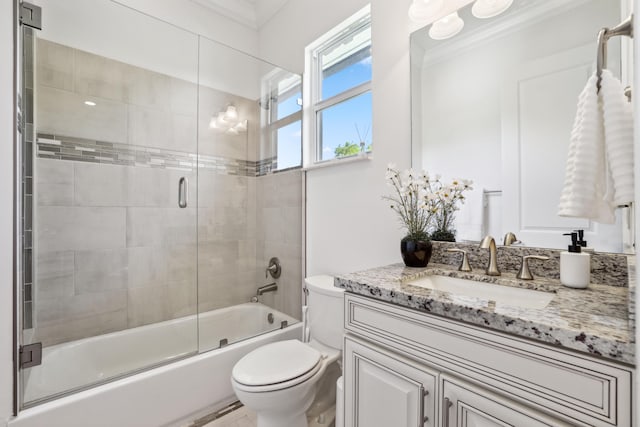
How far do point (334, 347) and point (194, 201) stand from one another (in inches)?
55.0

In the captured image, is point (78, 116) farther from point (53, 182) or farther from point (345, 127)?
point (345, 127)

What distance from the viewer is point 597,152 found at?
705 mm

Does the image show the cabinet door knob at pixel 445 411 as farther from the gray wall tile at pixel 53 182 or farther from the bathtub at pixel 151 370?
the gray wall tile at pixel 53 182

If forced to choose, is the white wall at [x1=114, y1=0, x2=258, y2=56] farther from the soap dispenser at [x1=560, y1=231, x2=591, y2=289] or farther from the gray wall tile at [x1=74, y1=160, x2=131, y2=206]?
the soap dispenser at [x1=560, y1=231, x2=591, y2=289]

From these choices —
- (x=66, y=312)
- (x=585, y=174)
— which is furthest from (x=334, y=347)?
(x=66, y=312)

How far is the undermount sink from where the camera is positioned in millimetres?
905

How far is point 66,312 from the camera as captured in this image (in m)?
1.66

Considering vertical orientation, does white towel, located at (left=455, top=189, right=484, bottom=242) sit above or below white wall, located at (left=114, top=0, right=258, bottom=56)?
below

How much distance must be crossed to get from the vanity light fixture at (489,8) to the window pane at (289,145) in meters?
1.26

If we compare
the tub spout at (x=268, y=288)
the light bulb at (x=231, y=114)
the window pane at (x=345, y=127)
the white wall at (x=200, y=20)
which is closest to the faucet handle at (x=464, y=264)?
the window pane at (x=345, y=127)

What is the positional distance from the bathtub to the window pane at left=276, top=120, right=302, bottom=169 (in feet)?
3.70

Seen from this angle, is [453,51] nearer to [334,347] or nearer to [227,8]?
[334,347]

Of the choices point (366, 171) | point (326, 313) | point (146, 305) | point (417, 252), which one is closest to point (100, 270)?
point (146, 305)

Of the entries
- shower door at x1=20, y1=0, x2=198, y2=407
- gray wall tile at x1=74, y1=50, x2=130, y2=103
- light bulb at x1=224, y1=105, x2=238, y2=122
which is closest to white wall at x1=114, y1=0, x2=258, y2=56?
shower door at x1=20, y1=0, x2=198, y2=407
